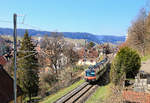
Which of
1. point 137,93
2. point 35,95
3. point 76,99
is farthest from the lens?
point 35,95

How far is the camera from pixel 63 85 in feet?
84.2

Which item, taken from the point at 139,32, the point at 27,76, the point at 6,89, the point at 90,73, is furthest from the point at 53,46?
the point at 139,32

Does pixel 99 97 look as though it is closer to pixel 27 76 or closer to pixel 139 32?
pixel 27 76

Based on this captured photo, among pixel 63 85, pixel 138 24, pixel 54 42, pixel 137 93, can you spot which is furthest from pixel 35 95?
pixel 138 24

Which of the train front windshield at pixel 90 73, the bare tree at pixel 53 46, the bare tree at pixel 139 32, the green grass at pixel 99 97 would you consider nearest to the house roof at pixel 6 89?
the green grass at pixel 99 97

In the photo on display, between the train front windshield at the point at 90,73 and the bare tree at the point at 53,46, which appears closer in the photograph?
the train front windshield at the point at 90,73

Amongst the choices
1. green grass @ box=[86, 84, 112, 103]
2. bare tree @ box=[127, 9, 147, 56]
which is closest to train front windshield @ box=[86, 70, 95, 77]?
green grass @ box=[86, 84, 112, 103]

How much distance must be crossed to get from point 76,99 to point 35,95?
16238mm

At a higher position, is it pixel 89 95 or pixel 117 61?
pixel 117 61

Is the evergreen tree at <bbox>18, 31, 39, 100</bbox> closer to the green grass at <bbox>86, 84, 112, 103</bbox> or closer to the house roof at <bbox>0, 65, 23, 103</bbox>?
the house roof at <bbox>0, 65, 23, 103</bbox>

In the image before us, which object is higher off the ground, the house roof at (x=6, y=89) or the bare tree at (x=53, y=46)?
the bare tree at (x=53, y=46)

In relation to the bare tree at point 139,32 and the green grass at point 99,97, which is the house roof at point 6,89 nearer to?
the green grass at point 99,97

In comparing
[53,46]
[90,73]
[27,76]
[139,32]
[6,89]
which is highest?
[139,32]

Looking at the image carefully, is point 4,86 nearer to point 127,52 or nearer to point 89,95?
point 89,95
